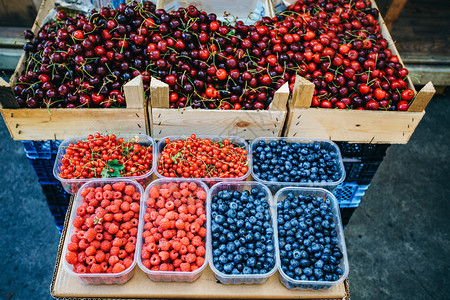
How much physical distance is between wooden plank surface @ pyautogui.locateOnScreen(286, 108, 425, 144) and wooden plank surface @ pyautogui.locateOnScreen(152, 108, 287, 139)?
11 cm

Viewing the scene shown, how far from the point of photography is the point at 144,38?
6.82ft

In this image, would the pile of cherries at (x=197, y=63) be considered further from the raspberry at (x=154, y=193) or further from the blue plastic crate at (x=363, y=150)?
the raspberry at (x=154, y=193)

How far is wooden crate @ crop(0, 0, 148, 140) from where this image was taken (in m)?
1.84

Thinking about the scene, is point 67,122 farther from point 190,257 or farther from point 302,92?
point 302,92

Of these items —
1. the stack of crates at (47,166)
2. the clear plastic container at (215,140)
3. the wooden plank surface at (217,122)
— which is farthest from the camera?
the stack of crates at (47,166)

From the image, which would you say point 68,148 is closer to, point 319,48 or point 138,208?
point 138,208

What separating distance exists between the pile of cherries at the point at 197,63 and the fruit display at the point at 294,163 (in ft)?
0.83

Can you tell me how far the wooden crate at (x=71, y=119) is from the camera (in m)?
1.84

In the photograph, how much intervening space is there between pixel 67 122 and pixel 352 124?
160cm

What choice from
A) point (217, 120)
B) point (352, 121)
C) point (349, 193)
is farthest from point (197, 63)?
point (349, 193)

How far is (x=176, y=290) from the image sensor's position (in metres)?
1.63

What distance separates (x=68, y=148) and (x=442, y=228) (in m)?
3.08

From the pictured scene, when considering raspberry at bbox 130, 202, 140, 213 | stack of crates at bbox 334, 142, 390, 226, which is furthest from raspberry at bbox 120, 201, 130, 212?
stack of crates at bbox 334, 142, 390, 226

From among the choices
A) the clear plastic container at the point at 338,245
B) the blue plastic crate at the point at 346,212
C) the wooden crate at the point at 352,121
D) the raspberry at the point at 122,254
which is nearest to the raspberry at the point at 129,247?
the raspberry at the point at 122,254
